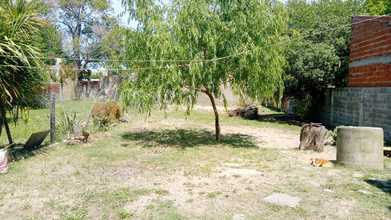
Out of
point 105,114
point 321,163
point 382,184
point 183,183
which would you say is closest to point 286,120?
point 105,114

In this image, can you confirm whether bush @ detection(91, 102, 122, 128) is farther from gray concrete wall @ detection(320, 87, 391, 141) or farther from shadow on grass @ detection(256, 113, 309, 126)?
gray concrete wall @ detection(320, 87, 391, 141)

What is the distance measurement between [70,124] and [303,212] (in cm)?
706

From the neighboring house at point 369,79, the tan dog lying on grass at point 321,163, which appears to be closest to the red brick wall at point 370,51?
the neighboring house at point 369,79

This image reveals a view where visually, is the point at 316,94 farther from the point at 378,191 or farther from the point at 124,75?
the point at 378,191

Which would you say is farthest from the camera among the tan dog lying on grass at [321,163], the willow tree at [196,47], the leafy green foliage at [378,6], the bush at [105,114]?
the leafy green foliage at [378,6]

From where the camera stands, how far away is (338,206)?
4.71 m

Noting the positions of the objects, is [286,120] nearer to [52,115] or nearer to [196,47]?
[196,47]

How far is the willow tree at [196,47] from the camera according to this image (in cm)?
858

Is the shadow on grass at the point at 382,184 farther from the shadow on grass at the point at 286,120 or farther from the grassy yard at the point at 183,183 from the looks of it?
the shadow on grass at the point at 286,120

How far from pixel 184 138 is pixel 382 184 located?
19.1ft

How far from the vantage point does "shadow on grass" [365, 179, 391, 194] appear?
216 inches

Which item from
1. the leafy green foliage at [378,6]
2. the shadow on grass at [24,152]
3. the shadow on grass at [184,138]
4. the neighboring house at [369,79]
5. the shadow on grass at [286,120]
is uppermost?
the leafy green foliage at [378,6]

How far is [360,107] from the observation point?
40.0 ft

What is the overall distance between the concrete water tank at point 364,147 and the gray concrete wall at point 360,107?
13.2 feet
